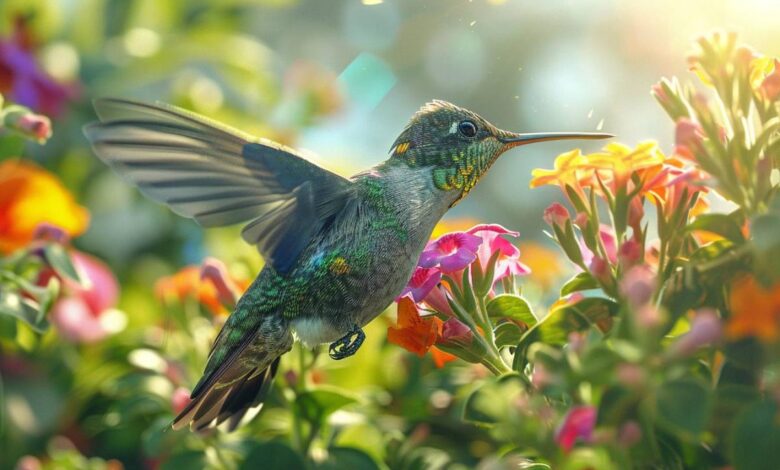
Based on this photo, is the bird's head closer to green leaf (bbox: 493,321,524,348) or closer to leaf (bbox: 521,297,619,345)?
green leaf (bbox: 493,321,524,348)

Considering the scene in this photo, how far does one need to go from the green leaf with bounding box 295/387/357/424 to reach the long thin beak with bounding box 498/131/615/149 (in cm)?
40

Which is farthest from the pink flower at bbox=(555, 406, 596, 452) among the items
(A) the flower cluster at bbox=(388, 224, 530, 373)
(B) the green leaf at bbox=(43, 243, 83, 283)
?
(B) the green leaf at bbox=(43, 243, 83, 283)

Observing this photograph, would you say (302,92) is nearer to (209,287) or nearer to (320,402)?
(209,287)

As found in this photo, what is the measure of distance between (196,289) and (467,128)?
24.9 inches

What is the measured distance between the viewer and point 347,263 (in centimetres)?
137

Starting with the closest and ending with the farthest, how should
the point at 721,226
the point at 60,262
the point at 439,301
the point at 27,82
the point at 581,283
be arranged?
the point at 721,226 < the point at 581,283 < the point at 439,301 < the point at 60,262 < the point at 27,82

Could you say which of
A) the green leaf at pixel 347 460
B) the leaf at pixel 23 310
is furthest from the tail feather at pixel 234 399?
the leaf at pixel 23 310

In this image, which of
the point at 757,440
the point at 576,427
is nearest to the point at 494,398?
the point at 576,427

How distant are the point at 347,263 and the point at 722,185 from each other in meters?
0.57

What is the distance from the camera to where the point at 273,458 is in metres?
1.36

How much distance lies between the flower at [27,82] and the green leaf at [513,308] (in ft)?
5.95

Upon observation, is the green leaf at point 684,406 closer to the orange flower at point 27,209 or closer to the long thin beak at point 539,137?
the long thin beak at point 539,137

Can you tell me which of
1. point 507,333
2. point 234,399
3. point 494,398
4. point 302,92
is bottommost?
point 234,399

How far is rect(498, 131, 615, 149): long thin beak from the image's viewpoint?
135 centimetres
